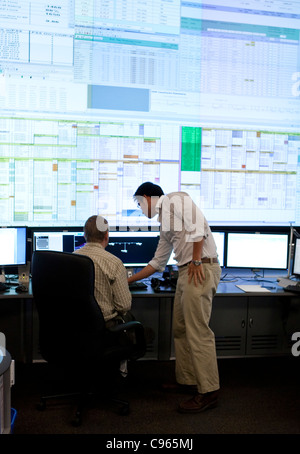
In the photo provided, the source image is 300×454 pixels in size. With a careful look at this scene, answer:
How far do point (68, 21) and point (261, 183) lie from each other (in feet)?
7.18

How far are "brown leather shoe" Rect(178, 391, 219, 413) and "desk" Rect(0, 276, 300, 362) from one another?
817mm

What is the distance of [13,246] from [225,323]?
1803 mm

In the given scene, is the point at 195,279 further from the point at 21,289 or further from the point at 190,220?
the point at 21,289

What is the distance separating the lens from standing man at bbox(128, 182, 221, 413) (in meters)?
2.78

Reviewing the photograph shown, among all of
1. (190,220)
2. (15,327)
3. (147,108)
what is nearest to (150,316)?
(15,327)

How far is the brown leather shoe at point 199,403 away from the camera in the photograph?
2.76m

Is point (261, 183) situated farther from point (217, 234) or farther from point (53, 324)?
point (53, 324)

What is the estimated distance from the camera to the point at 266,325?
3719 millimetres

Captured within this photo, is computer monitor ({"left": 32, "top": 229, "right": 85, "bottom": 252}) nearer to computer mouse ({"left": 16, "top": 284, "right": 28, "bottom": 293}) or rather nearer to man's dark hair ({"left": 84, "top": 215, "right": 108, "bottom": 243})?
computer mouse ({"left": 16, "top": 284, "right": 28, "bottom": 293})

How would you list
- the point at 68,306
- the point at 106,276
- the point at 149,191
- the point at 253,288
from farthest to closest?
the point at 253,288, the point at 149,191, the point at 106,276, the point at 68,306

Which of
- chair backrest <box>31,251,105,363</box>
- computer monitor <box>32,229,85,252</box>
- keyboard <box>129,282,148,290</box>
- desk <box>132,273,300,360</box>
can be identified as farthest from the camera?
desk <box>132,273,300,360</box>

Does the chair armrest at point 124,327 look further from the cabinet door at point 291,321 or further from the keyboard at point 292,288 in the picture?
the cabinet door at point 291,321

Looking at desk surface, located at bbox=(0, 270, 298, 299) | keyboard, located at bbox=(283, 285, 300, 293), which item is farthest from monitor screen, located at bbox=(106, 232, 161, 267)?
keyboard, located at bbox=(283, 285, 300, 293)

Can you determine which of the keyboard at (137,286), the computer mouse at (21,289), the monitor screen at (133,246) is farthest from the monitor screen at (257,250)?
the computer mouse at (21,289)
